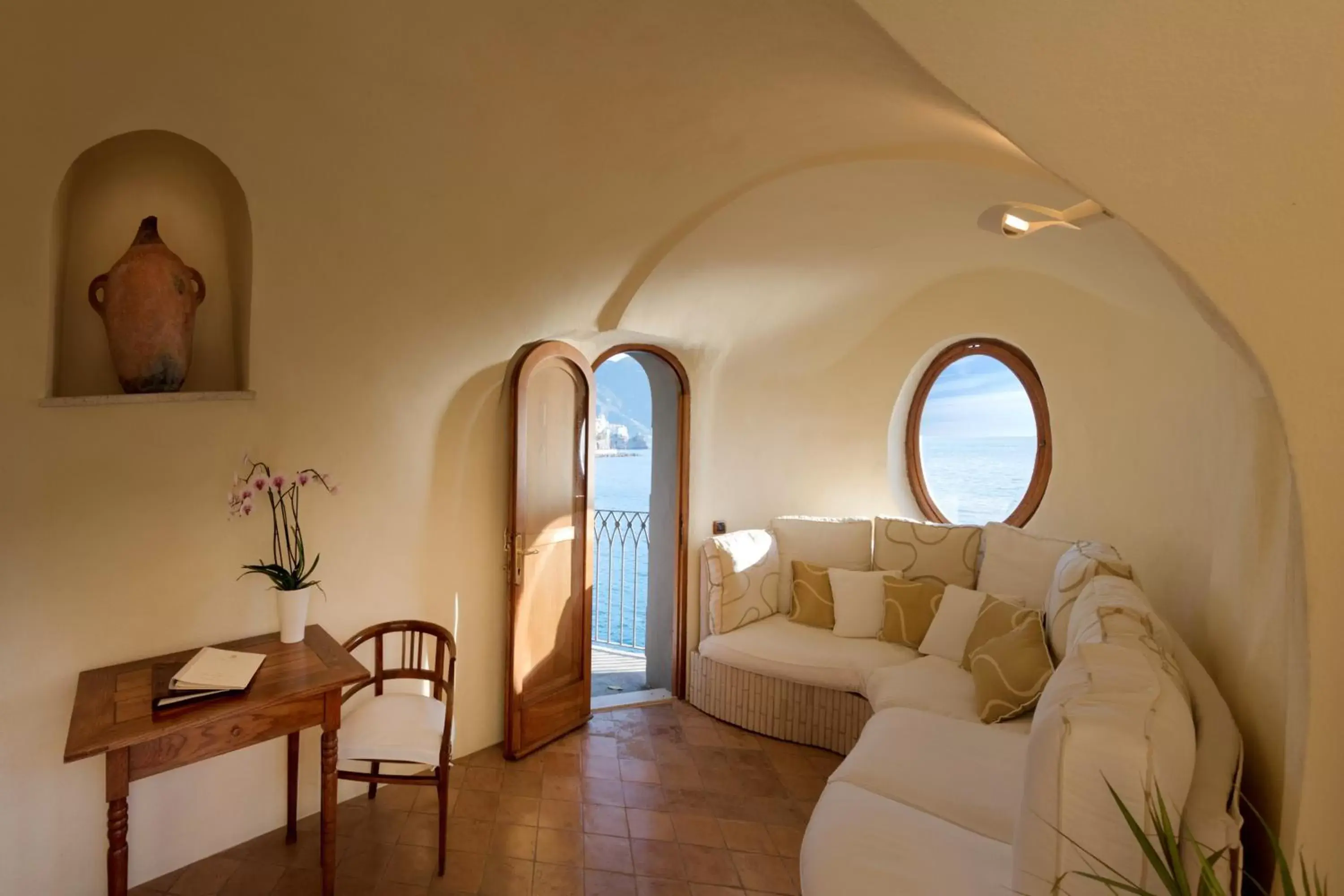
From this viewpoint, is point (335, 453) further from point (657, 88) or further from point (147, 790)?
point (657, 88)

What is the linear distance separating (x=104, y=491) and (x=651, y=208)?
1980 millimetres

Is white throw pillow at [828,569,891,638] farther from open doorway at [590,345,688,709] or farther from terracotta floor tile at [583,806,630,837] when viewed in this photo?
terracotta floor tile at [583,806,630,837]

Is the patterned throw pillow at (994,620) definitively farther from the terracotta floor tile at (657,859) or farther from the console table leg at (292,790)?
the console table leg at (292,790)

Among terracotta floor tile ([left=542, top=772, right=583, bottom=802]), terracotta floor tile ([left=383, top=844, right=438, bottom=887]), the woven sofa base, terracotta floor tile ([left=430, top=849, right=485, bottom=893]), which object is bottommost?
terracotta floor tile ([left=430, top=849, right=485, bottom=893])

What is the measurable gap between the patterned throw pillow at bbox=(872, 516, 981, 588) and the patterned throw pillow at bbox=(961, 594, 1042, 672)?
537 mm

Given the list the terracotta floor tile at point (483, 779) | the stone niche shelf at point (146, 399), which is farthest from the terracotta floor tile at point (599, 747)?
the stone niche shelf at point (146, 399)

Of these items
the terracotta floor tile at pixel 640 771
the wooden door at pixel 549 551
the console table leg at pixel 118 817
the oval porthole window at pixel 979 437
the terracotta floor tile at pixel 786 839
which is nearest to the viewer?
the console table leg at pixel 118 817

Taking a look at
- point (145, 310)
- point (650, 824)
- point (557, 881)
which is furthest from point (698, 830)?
point (145, 310)

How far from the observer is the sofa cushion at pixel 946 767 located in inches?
79.7

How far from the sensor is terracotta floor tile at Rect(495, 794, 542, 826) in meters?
2.79

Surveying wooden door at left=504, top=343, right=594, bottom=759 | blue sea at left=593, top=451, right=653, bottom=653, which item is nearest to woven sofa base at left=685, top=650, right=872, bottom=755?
wooden door at left=504, top=343, right=594, bottom=759

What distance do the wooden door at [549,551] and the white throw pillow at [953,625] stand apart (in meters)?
1.67

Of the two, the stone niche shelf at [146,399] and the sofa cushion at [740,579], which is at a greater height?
the stone niche shelf at [146,399]

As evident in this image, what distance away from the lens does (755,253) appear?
10.5 ft
